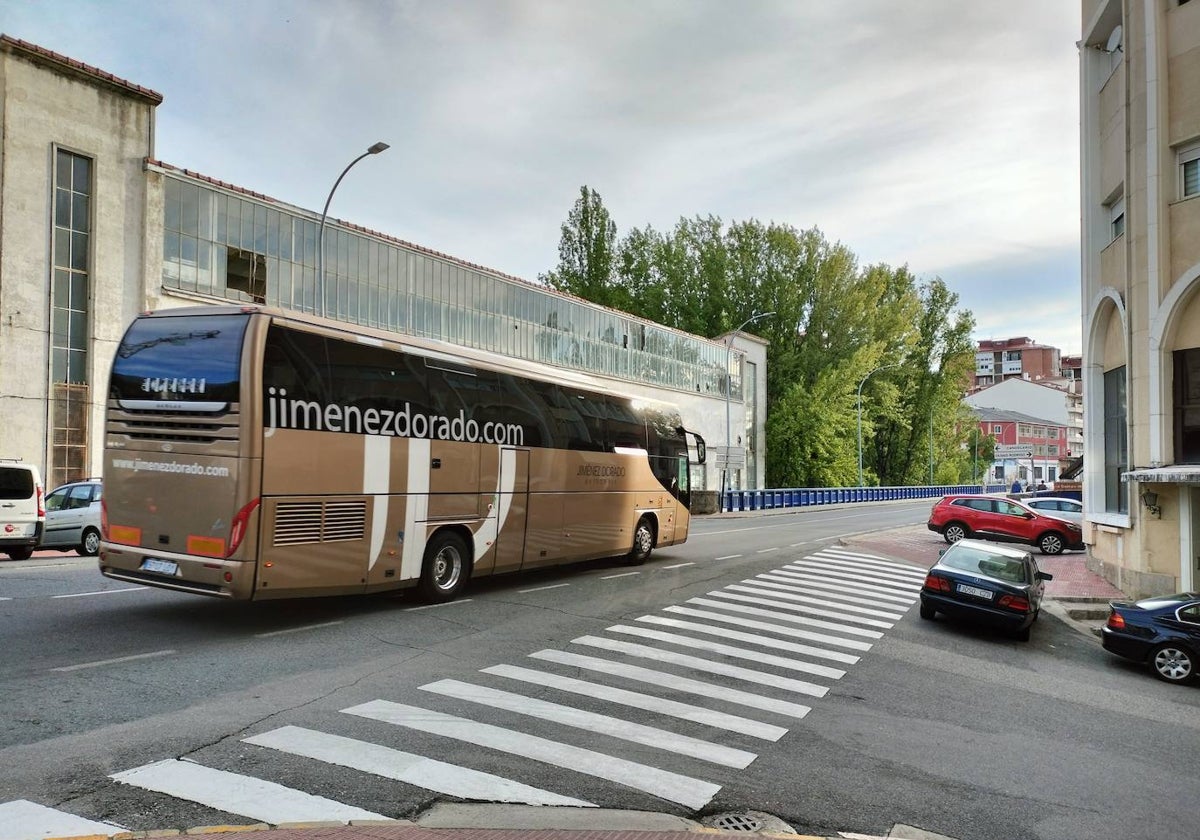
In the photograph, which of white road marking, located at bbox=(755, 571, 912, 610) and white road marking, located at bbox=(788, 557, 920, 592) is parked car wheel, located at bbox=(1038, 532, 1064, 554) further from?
white road marking, located at bbox=(755, 571, 912, 610)

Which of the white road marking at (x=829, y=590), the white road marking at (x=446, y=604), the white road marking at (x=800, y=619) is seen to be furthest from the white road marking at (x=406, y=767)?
the white road marking at (x=829, y=590)

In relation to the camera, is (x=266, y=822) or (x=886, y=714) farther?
(x=886, y=714)

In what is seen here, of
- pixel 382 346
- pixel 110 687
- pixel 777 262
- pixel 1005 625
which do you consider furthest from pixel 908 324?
pixel 110 687

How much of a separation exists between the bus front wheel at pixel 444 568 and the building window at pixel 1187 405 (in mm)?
14153

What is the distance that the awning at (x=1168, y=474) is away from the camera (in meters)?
15.1

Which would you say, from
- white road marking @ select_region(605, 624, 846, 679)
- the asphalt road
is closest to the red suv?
the asphalt road

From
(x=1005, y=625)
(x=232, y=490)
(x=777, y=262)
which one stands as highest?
(x=777, y=262)

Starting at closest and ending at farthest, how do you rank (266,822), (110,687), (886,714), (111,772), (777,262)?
(266,822), (111,772), (110,687), (886,714), (777,262)

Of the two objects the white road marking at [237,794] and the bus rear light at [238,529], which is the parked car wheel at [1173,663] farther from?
the bus rear light at [238,529]

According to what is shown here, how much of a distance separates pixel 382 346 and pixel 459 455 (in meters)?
2.13

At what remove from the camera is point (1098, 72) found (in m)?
21.0

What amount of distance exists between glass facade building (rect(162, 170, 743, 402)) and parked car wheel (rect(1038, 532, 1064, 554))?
75.9ft

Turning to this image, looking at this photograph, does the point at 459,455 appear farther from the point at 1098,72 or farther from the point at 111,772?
the point at 1098,72

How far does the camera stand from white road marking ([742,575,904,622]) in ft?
48.2
